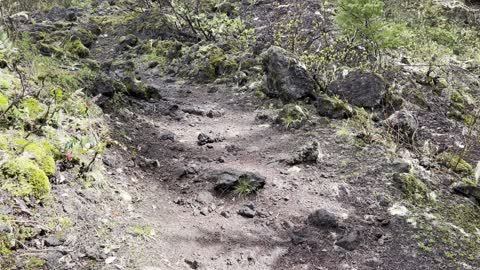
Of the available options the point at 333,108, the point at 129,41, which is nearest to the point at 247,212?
the point at 333,108

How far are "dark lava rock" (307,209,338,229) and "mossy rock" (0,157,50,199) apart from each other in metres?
2.77

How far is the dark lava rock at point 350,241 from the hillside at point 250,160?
2 centimetres

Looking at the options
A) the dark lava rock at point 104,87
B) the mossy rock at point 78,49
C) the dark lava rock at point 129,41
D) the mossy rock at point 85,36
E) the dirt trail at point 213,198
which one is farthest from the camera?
the mossy rock at point 85,36

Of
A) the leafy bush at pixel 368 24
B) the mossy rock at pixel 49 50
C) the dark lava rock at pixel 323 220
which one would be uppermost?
the leafy bush at pixel 368 24

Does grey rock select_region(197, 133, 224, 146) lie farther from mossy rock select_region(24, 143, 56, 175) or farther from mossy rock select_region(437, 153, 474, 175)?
mossy rock select_region(437, 153, 474, 175)

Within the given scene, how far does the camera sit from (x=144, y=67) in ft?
36.6

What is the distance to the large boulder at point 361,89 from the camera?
740 centimetres

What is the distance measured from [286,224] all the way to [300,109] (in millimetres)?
3005

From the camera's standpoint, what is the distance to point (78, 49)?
40.0 feet

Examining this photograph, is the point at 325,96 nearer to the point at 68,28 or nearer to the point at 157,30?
the point at 157,30

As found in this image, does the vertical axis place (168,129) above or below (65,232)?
below

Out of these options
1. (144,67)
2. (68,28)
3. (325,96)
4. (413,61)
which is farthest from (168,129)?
(68,28)

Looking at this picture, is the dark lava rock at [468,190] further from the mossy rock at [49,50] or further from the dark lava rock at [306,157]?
the mossy rock at [49,50]

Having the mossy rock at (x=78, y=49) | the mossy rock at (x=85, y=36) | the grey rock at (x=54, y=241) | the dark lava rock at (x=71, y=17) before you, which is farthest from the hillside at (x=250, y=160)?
the dark lava rock at (x=71, y=17)
